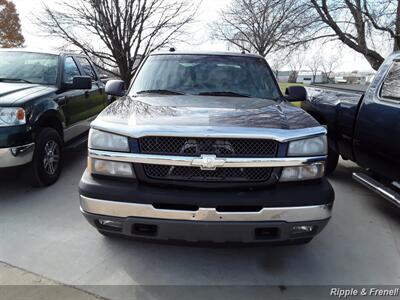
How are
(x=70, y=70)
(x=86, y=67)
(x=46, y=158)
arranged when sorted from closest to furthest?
1. (x=46, y=158)
2. (x=70, y=70)
3. (x=86, y=67)

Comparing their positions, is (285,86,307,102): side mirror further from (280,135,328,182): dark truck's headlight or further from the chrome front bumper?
the chrome front bumper

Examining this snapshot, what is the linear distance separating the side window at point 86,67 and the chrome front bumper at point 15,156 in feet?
8.26

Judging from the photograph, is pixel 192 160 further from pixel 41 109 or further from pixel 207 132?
pixel 41 109

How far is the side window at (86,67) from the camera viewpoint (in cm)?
616

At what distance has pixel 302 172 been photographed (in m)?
2.52

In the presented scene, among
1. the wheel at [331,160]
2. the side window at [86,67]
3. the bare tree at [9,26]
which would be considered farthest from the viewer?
the bare tree at [9,26]

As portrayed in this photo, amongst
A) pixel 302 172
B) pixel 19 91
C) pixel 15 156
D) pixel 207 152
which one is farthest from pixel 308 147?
pixel 19 91

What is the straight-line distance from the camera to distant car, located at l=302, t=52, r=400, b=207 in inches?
136

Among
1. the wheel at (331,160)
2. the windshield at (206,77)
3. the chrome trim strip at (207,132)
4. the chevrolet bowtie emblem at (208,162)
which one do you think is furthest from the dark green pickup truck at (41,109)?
the wheel at (331,160)

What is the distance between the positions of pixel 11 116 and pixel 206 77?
2124 millimetres

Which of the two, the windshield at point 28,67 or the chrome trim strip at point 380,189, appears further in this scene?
the windshield at point 28,67

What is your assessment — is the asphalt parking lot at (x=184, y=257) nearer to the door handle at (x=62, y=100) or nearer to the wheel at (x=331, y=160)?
the wheel at (x=331, y=160)

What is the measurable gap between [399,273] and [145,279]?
2.03m

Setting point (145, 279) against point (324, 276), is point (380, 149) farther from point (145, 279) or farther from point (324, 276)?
point (145, 279)
